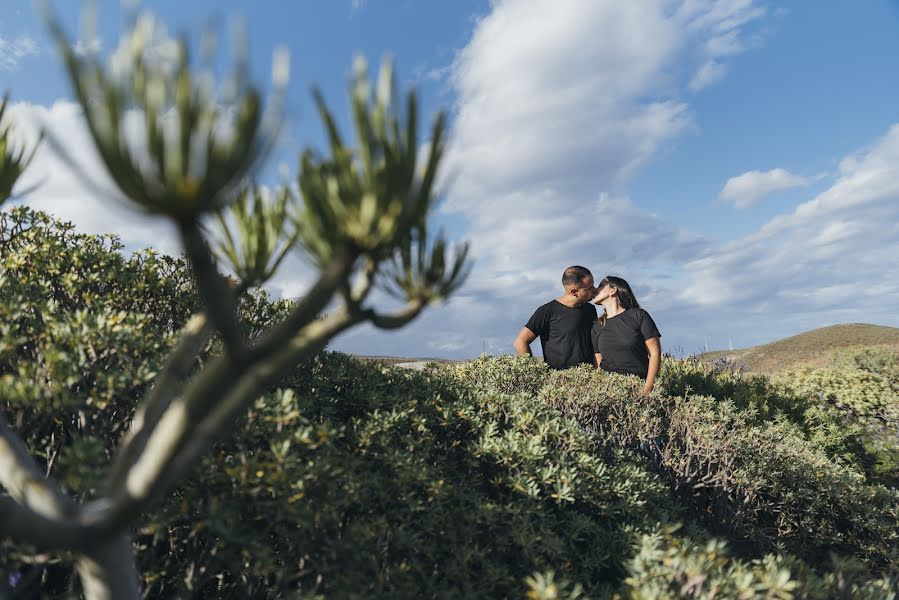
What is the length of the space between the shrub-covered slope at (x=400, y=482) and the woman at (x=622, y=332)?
4.13 feet

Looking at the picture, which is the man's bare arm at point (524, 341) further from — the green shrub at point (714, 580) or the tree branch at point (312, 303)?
the tree branch at point (312, 303)

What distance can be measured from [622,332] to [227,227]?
700 centimetres

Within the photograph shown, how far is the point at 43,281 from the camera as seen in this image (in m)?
5.27

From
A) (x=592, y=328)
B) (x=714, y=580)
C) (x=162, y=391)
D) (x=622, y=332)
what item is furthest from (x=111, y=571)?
(x=592, y=328)

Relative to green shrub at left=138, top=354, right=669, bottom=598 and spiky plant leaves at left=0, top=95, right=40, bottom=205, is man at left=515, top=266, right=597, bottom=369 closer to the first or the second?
green shrub at left=138, top=354, right=669, bottom=598

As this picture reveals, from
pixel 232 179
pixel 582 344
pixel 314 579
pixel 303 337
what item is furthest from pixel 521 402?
pixel 232 179

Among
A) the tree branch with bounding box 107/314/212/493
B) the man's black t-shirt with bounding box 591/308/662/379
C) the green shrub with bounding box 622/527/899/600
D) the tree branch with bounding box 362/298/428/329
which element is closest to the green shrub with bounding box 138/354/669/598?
the green shrub with bounding box 622/527/899/600

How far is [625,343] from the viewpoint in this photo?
8.59m

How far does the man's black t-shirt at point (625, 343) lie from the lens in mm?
8367

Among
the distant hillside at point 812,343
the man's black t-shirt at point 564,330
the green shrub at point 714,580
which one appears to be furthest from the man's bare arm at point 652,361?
the distant hillside at point 812,343

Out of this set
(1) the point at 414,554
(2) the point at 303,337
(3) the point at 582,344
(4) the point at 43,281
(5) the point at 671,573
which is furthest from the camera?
(3) the point at 582,344

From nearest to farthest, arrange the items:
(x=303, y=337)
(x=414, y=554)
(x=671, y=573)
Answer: (x=303, y=337), (x=671, y=573), (x=414, y=554)

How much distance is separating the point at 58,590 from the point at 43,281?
274 centimetres

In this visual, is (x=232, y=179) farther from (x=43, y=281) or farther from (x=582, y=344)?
(x=582, y=344)
